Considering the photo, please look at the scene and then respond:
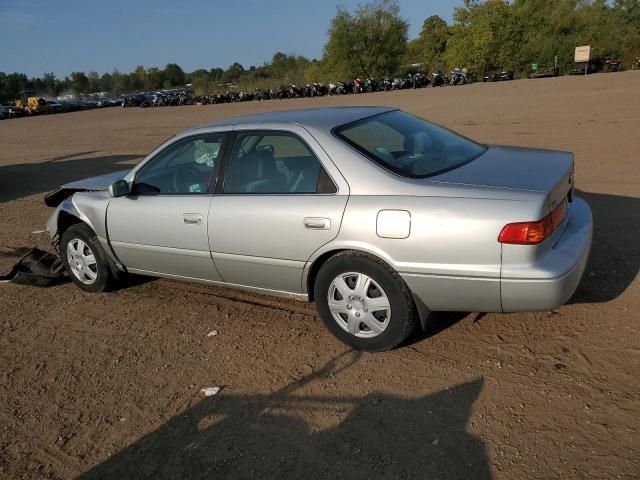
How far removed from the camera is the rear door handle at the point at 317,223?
363 cm

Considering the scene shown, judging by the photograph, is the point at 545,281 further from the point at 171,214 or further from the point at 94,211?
the point at 94,211

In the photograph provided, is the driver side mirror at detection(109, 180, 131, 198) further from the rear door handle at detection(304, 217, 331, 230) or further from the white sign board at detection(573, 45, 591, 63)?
the white sign board at detection(573, 45, 591, 63)

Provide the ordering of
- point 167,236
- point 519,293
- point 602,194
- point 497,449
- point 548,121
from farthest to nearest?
point 548,121 → point 602,194 → point 167,236 → point 519,293 → point 497,449

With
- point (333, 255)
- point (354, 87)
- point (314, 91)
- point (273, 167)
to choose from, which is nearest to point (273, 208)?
point (273, 167)

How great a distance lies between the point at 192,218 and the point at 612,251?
3.63 m

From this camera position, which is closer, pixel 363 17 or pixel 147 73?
pixel 363 17

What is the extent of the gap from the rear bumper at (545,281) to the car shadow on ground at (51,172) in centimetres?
1007

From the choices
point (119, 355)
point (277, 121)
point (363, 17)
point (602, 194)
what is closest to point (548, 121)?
point (602, 194)

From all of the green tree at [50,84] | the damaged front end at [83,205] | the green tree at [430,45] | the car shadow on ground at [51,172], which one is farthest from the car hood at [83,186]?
the green tree at [50,84]

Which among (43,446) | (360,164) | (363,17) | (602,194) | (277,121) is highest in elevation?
(363,17)

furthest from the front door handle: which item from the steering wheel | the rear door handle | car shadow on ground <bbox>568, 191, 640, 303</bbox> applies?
car shadow on ground <bbox>568, 191, 640, 303</bbox>

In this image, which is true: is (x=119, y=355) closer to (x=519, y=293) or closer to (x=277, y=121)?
(x=277, y=121)

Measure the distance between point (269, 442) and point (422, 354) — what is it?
1205 millimetres

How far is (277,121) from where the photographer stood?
4156 mm
